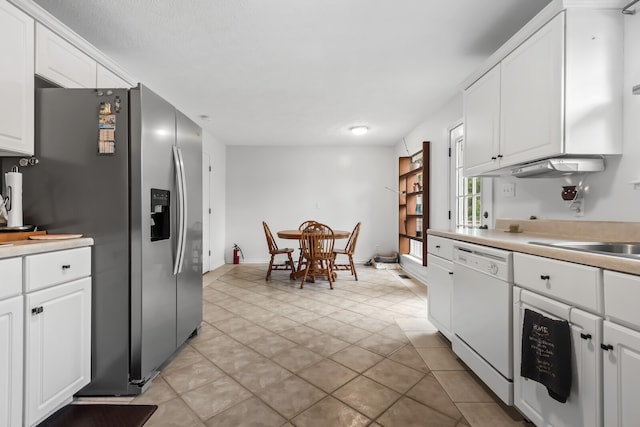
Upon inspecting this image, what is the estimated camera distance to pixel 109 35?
233 centimetres

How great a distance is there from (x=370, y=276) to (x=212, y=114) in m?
3.43

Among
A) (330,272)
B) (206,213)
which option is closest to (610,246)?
(330,272)

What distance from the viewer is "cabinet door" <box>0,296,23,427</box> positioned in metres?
1.24

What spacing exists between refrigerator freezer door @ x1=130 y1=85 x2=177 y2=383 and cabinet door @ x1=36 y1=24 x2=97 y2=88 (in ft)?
2.39

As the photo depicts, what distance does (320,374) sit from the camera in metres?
2.00

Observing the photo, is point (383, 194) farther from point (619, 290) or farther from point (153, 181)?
point (619, 290)

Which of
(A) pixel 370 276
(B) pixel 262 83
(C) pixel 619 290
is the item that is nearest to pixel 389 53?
(B) pixel 262 83

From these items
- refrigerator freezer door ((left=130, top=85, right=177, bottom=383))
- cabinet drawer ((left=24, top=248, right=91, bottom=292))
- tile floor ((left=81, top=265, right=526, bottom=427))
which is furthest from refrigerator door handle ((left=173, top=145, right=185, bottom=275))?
tile floor ((left=81, top=265, right=526, bottom=427))

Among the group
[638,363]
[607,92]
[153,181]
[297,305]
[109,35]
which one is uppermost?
[109,35]

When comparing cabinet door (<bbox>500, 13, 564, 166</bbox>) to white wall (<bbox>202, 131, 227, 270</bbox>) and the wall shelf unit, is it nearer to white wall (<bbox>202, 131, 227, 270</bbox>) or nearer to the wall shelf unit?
the wall shelf unit

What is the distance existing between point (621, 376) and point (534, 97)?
4.89 feet

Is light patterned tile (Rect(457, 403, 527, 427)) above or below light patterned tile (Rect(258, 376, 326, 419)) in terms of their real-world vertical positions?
above

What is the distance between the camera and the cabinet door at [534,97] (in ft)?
5.40

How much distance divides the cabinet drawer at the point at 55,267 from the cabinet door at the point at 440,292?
2.30m
